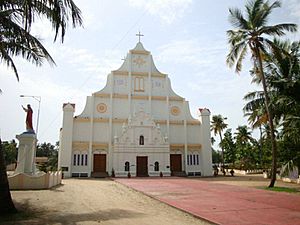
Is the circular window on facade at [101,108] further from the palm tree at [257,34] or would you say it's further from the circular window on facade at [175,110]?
the palm tree at [257,34]

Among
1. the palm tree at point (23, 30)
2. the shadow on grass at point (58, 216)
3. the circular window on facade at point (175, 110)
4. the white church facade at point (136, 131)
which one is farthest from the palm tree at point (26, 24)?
the circular window on facade at point (175, 110)

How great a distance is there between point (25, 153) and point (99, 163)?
576 inches

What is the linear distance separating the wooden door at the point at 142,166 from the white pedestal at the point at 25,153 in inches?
610

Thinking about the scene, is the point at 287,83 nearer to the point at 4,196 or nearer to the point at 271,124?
the point at 271,124

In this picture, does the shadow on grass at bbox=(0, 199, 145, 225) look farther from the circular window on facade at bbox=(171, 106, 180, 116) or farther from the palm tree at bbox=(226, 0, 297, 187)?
the circular window on facade at bbox=(171, 106, 180, 116)

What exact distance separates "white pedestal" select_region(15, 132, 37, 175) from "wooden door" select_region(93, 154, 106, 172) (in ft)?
45.3

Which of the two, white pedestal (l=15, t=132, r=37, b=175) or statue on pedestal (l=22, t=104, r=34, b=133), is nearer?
white pedestal (l=15, t=132, r=37, b=175)

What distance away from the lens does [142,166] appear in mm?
31781

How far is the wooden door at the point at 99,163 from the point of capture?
102 feet

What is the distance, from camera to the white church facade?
30.9 metres

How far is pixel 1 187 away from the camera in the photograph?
27.3 ft

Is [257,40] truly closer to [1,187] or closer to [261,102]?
[261,102]

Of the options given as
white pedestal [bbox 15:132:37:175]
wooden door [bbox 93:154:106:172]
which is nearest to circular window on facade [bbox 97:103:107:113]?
wooden door [bbox 93:154:106:172]

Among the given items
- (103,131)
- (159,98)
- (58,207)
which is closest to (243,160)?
(159,98)
